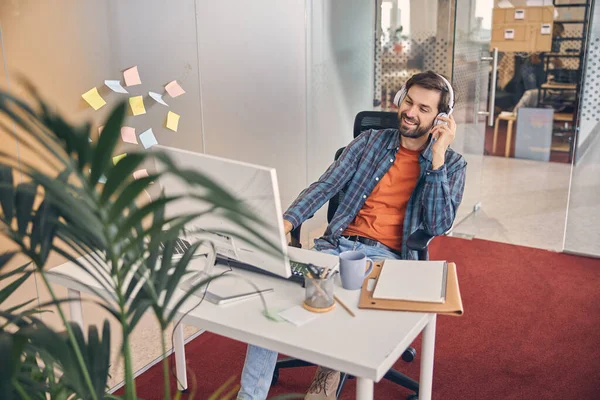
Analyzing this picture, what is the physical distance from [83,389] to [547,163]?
456cm

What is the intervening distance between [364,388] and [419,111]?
1344 millimetres

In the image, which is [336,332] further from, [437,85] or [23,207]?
[437,85]

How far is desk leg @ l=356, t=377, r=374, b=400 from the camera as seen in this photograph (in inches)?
59.5

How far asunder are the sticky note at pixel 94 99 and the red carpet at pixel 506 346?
1.12 meters

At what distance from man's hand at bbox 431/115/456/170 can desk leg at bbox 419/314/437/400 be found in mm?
756

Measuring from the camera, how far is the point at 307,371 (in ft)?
8.82

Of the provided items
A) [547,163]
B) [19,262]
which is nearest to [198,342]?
[19,262]

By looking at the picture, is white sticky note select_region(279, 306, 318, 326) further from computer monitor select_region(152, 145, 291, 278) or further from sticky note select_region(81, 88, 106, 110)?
sticky note select_region(81, 88, 106, 110)

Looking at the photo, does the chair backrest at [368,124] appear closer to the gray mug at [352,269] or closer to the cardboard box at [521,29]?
the gray mug at [352,269]

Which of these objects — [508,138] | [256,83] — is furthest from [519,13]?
[256,83]

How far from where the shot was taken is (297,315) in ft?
5.61

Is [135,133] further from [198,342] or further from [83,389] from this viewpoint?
[83,389]

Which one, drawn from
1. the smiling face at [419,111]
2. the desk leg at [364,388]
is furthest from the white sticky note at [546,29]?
the desk leg at [364,388]

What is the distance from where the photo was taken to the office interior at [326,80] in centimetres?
235
